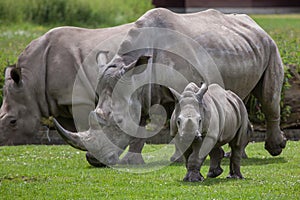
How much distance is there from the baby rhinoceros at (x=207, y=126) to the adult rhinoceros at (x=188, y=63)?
162cm

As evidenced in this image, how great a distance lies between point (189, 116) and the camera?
10102mm

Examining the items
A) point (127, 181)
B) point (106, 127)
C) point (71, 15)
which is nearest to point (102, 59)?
point (106, 127)

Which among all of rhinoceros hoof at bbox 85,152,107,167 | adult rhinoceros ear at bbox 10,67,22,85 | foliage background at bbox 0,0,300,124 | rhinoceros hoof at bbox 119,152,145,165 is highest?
adult rhinoceros ear at bbox 10,67,22,85

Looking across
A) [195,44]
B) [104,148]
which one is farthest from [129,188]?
[195,44]

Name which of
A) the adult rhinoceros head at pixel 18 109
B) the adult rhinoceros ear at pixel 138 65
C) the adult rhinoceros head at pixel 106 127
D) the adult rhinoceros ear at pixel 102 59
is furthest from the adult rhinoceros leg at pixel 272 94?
the adult rhinoceros head at pixel 18 109

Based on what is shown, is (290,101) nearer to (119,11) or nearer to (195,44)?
(195,44)

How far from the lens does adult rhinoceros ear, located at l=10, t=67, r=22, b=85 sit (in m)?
14.4

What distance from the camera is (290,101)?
17516 mm

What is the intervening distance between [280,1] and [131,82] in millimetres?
28191

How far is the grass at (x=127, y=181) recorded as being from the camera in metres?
9.88

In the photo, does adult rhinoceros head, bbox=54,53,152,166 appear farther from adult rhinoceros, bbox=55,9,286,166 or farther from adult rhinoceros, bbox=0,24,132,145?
adult rhinoceros, bbox=0,24,132,145

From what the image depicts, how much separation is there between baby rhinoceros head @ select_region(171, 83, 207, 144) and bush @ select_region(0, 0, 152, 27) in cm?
2309

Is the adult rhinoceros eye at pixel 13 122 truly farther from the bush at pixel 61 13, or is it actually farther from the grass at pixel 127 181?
the bush at pixel 61 13

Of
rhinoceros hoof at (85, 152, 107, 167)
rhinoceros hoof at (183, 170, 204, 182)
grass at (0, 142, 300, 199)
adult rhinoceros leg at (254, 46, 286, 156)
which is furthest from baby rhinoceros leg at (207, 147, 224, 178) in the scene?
adult rhinoceros leg at (254, 46, 286, 156)
